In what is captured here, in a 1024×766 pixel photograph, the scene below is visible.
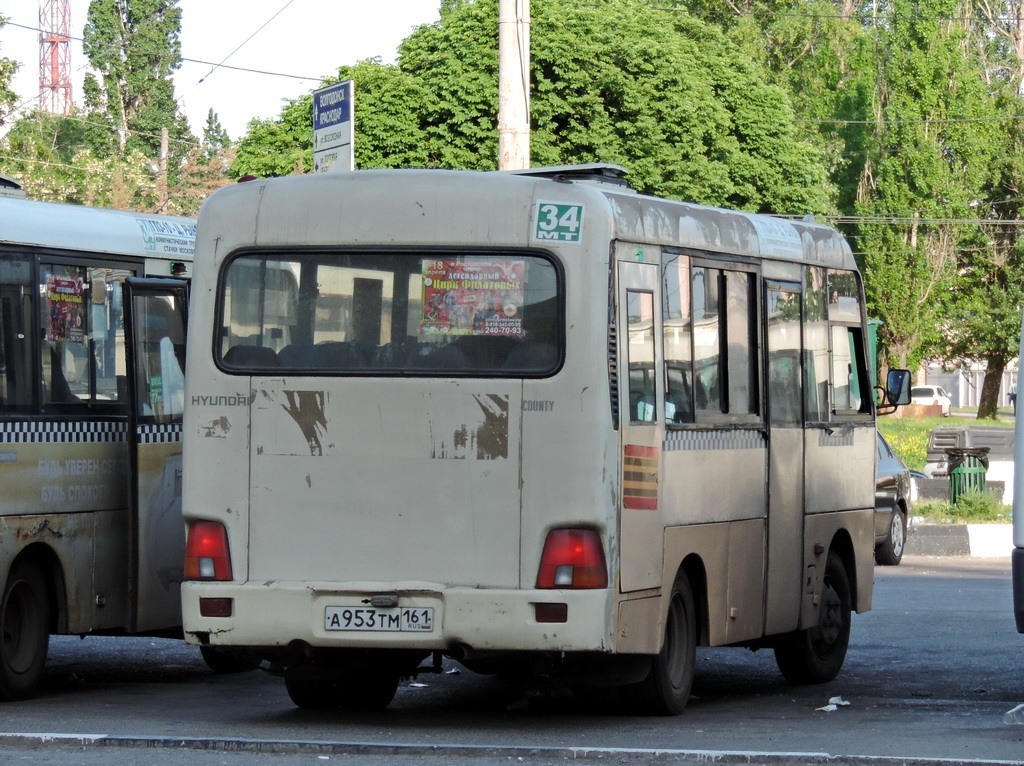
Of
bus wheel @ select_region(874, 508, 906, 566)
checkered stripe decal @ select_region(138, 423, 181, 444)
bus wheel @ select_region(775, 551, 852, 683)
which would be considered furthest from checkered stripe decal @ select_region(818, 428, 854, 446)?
bus wheel @ select_region(874, 508, 906, 566)

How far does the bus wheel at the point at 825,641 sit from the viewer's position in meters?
12.2

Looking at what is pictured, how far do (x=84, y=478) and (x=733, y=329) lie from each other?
384 cm

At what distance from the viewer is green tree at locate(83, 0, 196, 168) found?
276ft

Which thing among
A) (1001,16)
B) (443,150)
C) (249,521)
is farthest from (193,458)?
(1001,16)

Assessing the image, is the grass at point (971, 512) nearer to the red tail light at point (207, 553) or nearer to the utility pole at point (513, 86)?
the utility pole at point (513, 86)

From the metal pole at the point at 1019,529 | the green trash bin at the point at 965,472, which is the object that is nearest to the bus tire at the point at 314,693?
the metal pole at the point at 1019,529

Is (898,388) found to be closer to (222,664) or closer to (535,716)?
(535,716)

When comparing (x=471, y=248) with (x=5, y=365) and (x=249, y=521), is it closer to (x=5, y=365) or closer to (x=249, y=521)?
(x=249, y=521)

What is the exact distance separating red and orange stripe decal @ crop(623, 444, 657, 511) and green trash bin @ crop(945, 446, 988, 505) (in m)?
18.7

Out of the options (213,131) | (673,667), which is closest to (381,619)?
(673,667)

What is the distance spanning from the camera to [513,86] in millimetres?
16984

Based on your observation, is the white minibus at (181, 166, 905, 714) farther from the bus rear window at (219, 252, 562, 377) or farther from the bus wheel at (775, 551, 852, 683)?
the bus wheel at (775, 551, 852, 683)

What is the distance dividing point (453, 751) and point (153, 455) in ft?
12.5

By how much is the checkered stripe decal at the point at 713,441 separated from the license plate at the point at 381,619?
1606 mm
